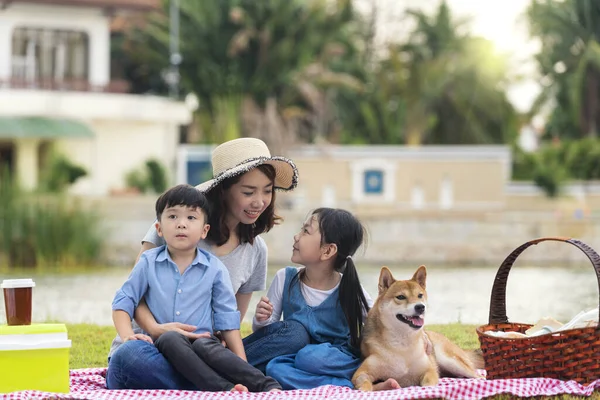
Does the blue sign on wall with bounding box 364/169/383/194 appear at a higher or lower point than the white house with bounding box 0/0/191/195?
lower

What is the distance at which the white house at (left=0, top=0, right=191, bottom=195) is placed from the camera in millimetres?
33594

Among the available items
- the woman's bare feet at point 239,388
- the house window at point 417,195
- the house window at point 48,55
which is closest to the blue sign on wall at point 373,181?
the house window at point 417,195

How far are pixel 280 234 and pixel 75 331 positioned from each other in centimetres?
1406

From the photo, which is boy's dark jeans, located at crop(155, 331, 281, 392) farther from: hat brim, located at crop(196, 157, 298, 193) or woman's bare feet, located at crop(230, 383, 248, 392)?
hat brim, located at crop(196, 157, 298, 193)

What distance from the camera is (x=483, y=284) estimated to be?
1952cm

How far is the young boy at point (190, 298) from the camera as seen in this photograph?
5691 mm

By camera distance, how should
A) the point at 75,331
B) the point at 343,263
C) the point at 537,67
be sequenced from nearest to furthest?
the point at 343,263 < the point at 75,331 < the point at 537,67

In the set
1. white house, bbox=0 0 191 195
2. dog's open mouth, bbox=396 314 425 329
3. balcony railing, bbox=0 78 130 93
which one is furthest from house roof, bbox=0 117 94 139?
dog's open mouth, bbox=396 314 425 329

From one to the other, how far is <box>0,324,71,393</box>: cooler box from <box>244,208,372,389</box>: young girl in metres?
1.04

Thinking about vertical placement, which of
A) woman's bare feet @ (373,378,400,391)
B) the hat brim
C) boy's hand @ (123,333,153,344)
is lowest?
woman's bare feet @ (373,378,400,391)

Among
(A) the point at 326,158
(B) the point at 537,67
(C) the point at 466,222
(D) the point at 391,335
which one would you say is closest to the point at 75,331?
(D) the point at 391,335

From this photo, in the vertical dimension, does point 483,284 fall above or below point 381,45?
below

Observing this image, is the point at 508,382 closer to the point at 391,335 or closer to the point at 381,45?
the point at 391,335

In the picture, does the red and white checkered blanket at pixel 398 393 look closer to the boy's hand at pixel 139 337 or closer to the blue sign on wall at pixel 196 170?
the boy's hand at pixel 139 337
